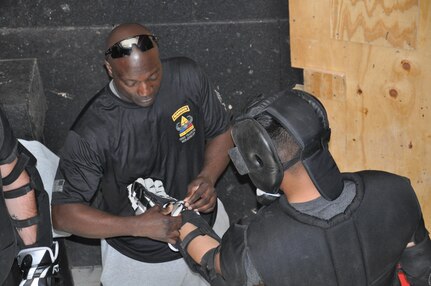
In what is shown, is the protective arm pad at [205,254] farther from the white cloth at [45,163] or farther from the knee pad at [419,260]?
the white cloth at [45,163]

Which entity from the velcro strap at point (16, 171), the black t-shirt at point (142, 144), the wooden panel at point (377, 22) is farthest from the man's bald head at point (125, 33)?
→ the wooden panel at point (377, 22)

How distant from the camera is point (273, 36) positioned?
5.08 m

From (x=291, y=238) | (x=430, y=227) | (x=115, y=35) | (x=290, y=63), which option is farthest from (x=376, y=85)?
(x=291, y=238)

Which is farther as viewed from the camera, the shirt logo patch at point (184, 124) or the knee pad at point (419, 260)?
the shirt logo patch at point (184, 124)

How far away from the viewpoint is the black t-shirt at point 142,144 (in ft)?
13.3

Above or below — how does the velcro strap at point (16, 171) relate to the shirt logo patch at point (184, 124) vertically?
below

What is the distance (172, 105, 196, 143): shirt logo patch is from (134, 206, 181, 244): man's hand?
0.49m

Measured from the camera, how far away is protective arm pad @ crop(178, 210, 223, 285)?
3387mm

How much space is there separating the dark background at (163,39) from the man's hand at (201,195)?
118 cm

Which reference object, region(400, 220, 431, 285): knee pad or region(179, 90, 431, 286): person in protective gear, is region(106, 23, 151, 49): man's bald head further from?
region(400, 220, 431, 285): knee pad

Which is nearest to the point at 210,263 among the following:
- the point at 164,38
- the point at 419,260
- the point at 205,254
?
the point at 205,254

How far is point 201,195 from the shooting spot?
422cm

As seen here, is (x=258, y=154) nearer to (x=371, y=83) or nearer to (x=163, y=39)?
(x=371, y=83)

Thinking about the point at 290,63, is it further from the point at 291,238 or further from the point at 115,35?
the point at 291,238
